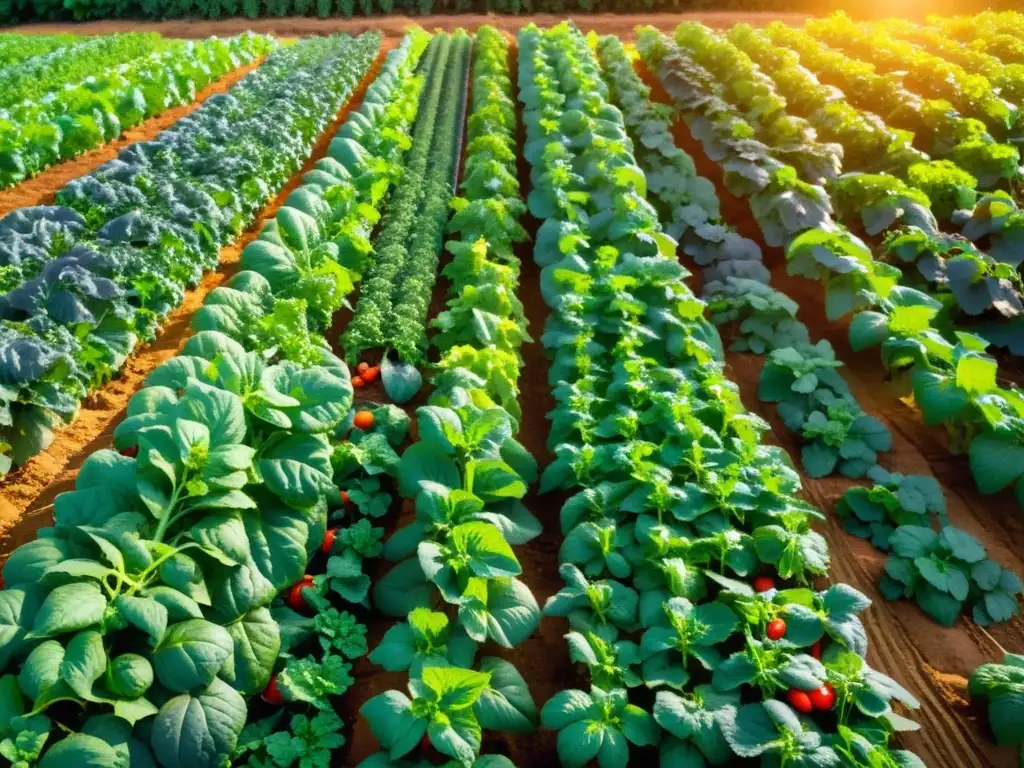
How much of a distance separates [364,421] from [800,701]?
2.71 meters

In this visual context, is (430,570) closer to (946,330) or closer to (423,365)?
(423,365)

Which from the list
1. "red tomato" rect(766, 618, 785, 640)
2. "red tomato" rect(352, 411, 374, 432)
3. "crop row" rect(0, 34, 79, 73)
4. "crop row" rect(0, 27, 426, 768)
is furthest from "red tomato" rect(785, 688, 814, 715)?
"crop row" rect(0, 34, 79, 73)

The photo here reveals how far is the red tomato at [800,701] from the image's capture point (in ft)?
10.0

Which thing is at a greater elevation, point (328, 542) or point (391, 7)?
point (391, 7)

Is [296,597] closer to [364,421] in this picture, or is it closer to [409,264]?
[364,421]

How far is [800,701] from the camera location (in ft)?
10.1

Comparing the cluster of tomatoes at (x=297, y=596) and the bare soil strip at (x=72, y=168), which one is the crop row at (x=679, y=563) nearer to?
the cluster of tomatoes at (x=297, y=596)

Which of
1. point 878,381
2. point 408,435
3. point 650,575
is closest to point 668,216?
point 878,381

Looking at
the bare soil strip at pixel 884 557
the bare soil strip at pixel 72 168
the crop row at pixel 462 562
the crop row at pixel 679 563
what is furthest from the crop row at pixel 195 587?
the bare soil strip at pixel 72 168

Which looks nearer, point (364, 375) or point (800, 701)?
point (800, 701)

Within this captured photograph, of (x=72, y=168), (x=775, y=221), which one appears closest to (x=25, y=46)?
(x=72, y=168)

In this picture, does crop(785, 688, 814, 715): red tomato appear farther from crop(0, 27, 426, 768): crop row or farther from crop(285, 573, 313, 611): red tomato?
crop(285, 573, 313, 611): red tomato

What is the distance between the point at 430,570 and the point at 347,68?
1023 cm

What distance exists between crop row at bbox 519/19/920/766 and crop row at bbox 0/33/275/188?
589 cm
